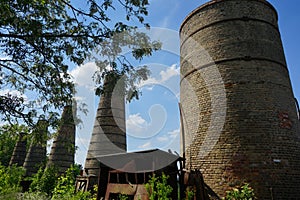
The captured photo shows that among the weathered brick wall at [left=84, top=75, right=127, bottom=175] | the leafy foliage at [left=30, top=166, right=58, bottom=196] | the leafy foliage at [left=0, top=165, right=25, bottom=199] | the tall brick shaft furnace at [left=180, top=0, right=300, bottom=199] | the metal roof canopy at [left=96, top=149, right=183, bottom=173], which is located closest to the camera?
the leafy foliage at [left=0, top=165, right=25, bottom=199]

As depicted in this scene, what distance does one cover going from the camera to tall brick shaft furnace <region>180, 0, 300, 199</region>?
247 inches

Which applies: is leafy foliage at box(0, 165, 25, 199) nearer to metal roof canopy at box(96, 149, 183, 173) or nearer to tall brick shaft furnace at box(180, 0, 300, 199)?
metal roof canopy at box(96, 149, 183, 173)

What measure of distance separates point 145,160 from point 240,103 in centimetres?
349

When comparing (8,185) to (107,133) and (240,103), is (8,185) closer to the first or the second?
(107,133)

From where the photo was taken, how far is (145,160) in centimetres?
585

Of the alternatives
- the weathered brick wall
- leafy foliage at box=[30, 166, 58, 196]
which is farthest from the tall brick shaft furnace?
leafy foliage at box=[30, 166, 58, 196]

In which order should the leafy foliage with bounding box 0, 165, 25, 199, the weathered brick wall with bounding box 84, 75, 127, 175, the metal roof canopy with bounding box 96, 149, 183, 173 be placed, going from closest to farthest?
1. the leafy foliage with bounding box 0, 165, 25, 199
2. the metal roof canopy with bounding box 96, 149, 183, 173
3. the weathered brick wall with bounding box 84, 75, 127, 175

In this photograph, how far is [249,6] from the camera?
25.9 feet

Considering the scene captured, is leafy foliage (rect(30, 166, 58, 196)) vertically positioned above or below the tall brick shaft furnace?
below

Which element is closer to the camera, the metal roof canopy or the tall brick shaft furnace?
the metal roof canopy

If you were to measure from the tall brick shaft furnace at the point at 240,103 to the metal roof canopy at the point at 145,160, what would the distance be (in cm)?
168

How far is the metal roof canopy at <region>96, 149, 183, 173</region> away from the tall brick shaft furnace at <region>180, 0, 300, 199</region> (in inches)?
66.1

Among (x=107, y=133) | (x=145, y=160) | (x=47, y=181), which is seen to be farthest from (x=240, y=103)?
(x=47, y=181)

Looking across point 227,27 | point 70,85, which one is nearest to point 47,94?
point 70,85
